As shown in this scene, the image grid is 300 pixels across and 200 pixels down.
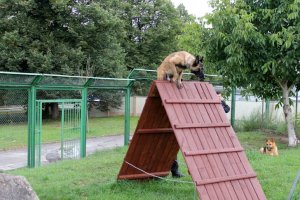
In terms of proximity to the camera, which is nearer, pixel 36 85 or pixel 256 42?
pixel 36 85

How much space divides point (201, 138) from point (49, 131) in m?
16.2

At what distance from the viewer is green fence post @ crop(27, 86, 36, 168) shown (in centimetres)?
1057

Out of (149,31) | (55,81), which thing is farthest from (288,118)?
(149,31)

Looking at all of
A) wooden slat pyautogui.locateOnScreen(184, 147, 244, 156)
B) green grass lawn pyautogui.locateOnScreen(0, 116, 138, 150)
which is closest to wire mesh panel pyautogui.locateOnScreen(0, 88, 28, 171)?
green grass lawn pyautogui.locateOnScreen(0, 116, 138, 150)

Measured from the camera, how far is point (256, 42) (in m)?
11.7

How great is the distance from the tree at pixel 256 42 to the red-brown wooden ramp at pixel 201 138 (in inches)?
215

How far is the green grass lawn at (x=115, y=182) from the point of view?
6.81 m

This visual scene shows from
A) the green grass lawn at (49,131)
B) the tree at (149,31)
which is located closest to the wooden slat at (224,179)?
the green grass lawn at (49,131)

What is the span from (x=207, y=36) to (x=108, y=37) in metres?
15.0

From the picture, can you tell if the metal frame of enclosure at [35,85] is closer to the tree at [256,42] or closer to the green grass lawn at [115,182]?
the green grass lawn at [115,182]

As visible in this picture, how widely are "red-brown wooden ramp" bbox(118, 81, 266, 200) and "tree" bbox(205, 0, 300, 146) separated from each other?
17.9ft

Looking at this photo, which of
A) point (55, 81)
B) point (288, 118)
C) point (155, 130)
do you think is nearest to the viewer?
point (155, 130)

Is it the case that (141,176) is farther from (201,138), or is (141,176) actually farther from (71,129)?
(71,129)

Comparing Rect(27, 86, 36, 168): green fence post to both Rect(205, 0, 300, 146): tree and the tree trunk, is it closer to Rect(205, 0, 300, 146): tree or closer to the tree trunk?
Rect(205, 0, 300, 146): tree
